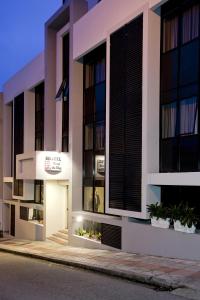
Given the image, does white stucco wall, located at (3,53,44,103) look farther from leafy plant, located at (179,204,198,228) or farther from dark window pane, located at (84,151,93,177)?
leafy plant, located at (179,204,198,228)

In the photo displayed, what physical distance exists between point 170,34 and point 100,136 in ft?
20.3

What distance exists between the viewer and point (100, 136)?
18.8m

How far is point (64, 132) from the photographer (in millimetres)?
22391

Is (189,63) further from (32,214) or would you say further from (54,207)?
(32,214)

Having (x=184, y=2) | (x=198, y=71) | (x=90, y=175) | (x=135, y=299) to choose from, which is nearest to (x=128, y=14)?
(x=184, y=2)

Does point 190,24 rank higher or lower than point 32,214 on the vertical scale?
higher

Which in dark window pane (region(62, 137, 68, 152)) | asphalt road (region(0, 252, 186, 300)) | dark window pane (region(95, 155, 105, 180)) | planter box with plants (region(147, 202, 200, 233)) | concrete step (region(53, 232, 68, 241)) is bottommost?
concrete step (region(53, 232, 68, 241))

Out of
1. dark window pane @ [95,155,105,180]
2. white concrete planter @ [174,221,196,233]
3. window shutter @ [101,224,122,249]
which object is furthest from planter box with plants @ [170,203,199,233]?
dark window pane @ [95,155,105,180]

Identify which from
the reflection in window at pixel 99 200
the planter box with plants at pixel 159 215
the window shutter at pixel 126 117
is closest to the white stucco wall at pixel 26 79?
the reflection in window at pixel 99 200

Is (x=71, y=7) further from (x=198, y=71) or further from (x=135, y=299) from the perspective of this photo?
(x=135, y=299)

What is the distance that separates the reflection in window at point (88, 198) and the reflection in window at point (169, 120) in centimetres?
645

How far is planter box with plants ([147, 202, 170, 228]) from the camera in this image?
1283cm

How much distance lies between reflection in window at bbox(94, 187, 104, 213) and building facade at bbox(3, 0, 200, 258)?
44 mm

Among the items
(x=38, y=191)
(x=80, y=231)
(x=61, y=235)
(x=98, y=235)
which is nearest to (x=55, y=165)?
(x=80, y=231)
